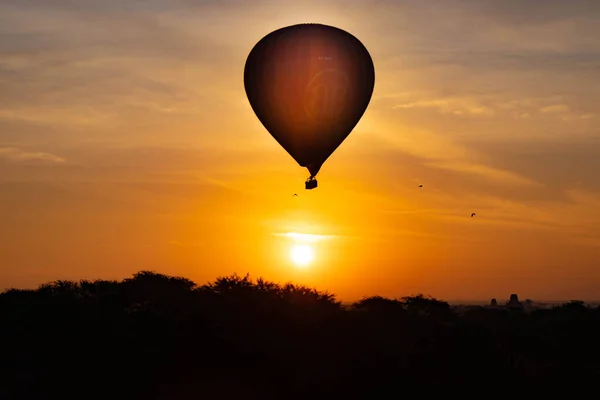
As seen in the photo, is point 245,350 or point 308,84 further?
point 308,84

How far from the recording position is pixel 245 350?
51.7m

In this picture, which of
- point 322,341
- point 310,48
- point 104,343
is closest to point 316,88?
point 310,48

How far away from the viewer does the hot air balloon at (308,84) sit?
55.3 metres

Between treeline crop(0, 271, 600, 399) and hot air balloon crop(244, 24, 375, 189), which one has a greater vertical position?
hot air balloon crop(244, 24, 375, 189)

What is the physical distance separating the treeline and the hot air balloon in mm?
8982

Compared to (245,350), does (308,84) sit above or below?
above

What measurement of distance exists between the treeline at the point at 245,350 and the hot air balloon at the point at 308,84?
8982mm

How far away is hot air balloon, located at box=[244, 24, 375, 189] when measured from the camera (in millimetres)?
55281

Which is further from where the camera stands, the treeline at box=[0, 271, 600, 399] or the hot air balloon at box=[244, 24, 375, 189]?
the hot air balloon at box=[244, 24, 375, 189]

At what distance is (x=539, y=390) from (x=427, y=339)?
8370mm

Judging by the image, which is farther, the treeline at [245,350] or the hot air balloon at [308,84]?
the hot air balloon at [308,84]

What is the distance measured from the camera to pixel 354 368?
51062mm

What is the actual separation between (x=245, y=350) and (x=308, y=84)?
14659 mm

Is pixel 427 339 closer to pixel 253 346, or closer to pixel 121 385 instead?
pixel 253 346
